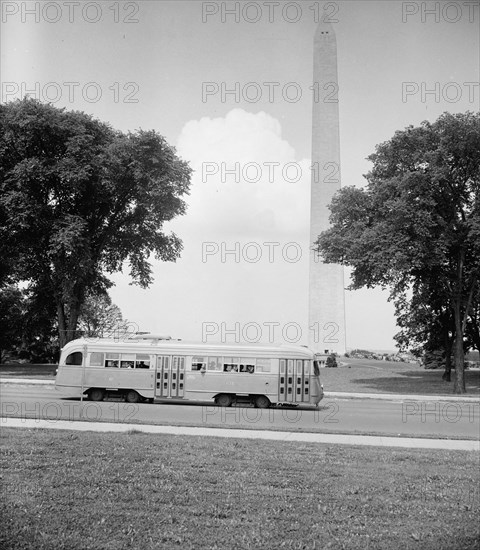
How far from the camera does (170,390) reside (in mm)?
24406

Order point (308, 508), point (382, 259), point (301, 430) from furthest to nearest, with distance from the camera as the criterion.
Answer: point (382, 259), point (301, 430), point (308, 508)

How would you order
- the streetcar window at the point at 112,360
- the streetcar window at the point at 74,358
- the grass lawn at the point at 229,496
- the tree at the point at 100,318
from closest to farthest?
the grass lawn at the point at 229,496 → the streetcar window at the point at 112,360 → the streetcar window at the point at 74,358 → the tree at the point at 100,318

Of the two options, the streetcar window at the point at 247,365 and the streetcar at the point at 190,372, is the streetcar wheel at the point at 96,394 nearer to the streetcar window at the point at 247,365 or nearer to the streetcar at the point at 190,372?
the streetcar at the point at 190,372

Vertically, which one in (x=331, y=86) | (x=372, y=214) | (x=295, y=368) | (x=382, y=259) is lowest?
(x=295, y=368)

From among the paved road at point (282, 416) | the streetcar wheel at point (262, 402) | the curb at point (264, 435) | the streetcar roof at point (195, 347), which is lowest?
the curb at point (264, 435)

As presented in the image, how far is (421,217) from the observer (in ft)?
106

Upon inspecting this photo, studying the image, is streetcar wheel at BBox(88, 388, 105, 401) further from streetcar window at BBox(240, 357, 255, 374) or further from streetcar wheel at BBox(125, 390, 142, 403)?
streetcar window at BBox(240, 357, 255, 374)

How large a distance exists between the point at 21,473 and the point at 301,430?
7.80 metres

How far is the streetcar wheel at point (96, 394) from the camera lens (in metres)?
24.9

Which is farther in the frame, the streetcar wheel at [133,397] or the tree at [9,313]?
the tree at [9,313]

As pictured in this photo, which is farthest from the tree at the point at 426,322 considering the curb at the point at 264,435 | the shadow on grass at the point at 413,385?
the curb at the point at 264,435

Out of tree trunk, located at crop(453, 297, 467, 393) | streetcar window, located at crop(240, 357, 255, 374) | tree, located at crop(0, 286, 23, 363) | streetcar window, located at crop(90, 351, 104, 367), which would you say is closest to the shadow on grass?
tree trunk, located at crop(453, 297, 467, 393)

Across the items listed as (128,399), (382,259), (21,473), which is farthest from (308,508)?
(382,259)

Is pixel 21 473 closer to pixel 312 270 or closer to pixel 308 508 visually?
pixel 308 508
